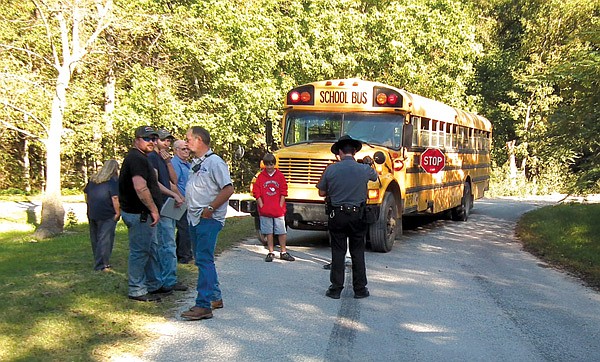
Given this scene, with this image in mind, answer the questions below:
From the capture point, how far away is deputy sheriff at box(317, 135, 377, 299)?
7684mm

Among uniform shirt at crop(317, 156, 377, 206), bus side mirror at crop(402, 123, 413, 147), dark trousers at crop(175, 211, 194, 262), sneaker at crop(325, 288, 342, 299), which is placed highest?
bus side mirror at crop(402, 123, 413, 147)

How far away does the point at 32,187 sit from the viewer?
1367 inches

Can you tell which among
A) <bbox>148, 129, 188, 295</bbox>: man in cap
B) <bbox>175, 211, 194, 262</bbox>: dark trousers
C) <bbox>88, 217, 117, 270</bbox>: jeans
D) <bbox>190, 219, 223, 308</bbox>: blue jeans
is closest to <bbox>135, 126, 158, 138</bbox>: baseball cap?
<bbox>148, 129, 188, 295</bbox>: man in cap

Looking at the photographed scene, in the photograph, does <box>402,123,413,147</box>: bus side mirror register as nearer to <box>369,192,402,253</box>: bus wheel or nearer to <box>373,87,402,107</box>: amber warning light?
<box>373,87,402,107</box>: amber warning light

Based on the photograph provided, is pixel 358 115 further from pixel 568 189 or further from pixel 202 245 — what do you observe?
pixel 202 245

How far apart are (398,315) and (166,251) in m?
2.82

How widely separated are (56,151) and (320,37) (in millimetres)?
12546

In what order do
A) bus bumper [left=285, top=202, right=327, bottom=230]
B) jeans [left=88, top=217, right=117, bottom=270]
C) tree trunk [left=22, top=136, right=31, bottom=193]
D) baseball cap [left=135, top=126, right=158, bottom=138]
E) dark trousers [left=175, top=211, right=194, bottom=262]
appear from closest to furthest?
baseball cap [left=135, top=126, right=158, bottom=138], jeans [left=88, top=217, right=117, bottom=270], dark trousers [left=175, top=211, right=194, bottom=262], bus bumper [left=285, top=202, right=327, bottom=230], tree trunk [left=22, top=136, right=31, bottom=193]

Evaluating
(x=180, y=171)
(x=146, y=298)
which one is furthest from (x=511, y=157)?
(x=146, y=298)

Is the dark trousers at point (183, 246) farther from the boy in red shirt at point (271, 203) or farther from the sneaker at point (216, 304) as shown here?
the sneaker at point (216, 304)

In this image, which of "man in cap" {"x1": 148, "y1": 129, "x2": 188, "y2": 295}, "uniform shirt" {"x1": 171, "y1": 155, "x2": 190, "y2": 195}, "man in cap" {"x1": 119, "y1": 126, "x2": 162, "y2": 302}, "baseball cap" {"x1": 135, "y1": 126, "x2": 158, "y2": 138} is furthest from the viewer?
"uniform shirt" {"x1": 171, "y1": 155, "x2": 190, "y2": 195}

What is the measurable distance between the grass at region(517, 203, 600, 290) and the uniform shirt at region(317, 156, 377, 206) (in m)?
4.06

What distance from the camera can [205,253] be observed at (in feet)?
21.4

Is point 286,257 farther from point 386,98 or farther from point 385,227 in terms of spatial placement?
point 386,98
